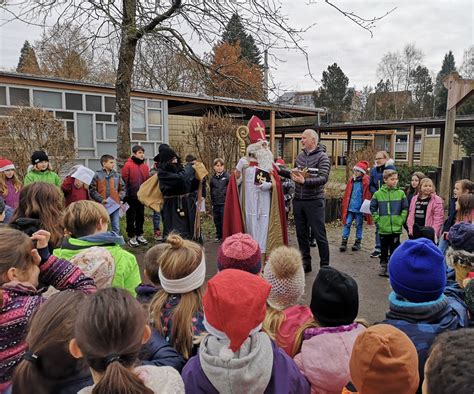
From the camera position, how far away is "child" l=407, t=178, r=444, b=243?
534cm

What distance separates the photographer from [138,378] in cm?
126

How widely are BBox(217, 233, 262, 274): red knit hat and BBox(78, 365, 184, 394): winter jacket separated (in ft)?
3.32

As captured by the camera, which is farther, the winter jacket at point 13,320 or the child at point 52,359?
the winter jacket at point 13,320

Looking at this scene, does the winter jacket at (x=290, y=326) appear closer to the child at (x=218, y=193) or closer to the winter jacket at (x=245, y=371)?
the winter jacket at (x=245, y=371)

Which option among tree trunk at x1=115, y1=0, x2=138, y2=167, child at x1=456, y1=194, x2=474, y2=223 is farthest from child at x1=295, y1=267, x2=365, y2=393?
tree trunk at x1=115, y1=0, x2=138, y2=167

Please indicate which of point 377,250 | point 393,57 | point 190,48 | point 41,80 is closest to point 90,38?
point 190,48

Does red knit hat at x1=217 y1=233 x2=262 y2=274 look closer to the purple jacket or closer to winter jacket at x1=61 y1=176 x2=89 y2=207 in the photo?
the purple jacket

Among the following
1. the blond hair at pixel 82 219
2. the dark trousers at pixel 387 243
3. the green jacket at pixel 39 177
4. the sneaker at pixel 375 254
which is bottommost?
the sneaker at pixel 375 254

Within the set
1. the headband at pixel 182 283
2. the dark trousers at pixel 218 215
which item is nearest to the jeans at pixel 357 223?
the dark trousers at pixel 218 215

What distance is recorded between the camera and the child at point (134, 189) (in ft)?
23.1

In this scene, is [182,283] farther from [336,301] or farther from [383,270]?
[383,270]

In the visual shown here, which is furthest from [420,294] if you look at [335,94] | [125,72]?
[335,94]

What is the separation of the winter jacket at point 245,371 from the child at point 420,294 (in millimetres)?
652

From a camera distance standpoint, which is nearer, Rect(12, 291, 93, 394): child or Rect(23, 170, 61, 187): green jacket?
Rect(12, 291, 93, 394): child
